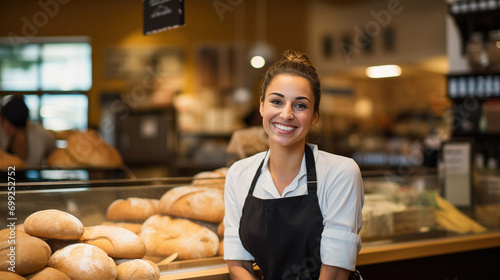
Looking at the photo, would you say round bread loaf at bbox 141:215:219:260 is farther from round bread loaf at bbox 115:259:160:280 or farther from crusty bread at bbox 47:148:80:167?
crusty bread at bbox 47:148:80:167

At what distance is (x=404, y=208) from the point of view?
241 cm

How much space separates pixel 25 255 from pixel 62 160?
2037 mm

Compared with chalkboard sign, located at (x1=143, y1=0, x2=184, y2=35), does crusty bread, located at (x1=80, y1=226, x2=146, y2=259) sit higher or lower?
lower

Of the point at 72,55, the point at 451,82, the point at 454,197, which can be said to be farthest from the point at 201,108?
the point at 454,197

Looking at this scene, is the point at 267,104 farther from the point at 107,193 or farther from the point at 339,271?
the point at 107,193

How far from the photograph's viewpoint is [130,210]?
5.91 ft

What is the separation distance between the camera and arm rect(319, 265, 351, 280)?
1450 millimetres

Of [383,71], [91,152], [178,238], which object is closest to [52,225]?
[178,238]

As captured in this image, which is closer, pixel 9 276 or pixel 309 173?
pixel 9 276

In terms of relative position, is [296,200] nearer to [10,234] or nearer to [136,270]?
[136,270]

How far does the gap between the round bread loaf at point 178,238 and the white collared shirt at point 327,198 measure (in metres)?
0.20

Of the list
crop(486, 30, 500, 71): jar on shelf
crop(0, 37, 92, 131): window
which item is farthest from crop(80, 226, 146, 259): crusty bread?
crop(0, 37, 92, 131): window

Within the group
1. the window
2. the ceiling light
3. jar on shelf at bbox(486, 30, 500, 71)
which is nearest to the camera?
jar on shelf at bbox(486, 30, 500, 71)

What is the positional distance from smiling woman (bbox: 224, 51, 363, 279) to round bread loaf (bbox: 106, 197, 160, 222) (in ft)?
1.24
